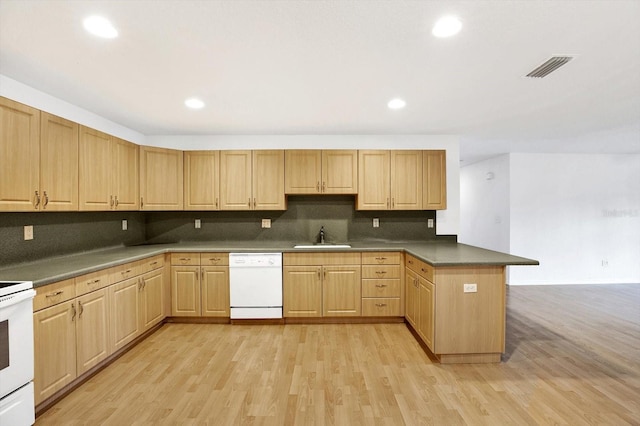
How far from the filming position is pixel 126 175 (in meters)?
3.36

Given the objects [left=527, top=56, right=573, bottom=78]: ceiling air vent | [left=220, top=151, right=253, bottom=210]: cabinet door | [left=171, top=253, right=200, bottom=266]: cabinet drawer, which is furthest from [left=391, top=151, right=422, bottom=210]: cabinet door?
[left=171, top=253, right=200, bottom=266]: cabinet drawer

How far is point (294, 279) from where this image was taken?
363cm

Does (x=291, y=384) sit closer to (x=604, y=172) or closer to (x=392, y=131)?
(x=392, y=131)

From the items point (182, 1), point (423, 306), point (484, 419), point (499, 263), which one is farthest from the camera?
point (423, 306)

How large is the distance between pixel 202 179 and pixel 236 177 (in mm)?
450

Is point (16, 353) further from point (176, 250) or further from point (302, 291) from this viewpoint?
point (302, 291)

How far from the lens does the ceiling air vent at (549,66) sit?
2.06m

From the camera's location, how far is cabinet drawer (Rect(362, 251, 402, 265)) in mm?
3629

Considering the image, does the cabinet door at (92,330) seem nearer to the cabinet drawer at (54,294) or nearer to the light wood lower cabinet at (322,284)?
the cabinet drawer at (54,294)

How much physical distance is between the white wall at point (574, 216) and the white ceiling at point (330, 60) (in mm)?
1987

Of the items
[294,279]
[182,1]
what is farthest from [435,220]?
[182,1]

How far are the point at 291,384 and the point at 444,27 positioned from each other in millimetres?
2691

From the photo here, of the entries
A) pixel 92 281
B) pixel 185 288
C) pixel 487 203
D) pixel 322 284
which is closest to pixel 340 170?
pixel 322 284

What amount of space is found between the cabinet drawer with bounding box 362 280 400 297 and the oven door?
2.95m
